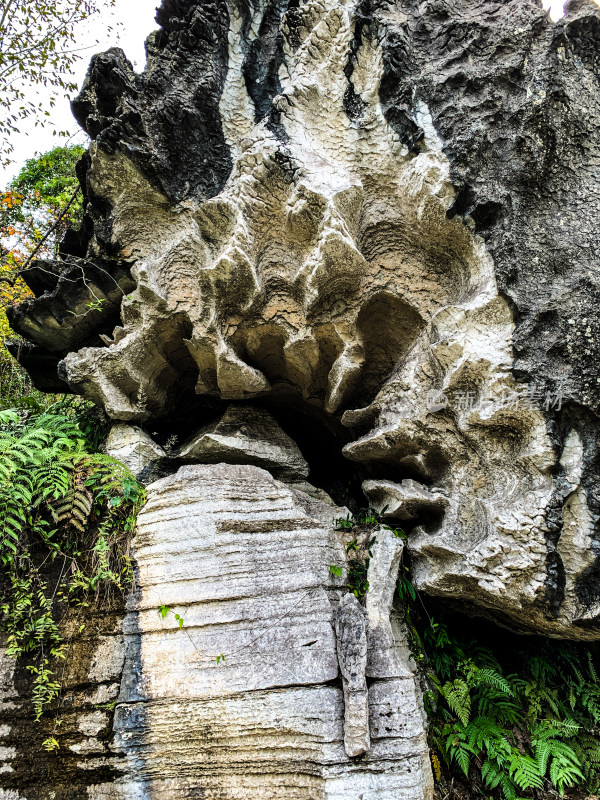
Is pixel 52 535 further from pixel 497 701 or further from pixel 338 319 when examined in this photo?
pixel 497 701

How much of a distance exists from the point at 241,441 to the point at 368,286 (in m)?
1.89

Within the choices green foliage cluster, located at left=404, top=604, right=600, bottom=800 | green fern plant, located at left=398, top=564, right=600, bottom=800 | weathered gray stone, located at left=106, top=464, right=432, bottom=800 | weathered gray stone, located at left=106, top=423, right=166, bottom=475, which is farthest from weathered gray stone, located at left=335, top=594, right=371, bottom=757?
weathered gray stone, located at left=106, top=423, right=166, bottom=475

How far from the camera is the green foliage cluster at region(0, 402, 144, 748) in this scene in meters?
3.74

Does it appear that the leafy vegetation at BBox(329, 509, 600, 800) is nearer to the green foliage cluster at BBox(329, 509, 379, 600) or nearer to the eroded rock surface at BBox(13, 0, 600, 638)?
the green foliage cluster at BBox(329, 509, 379, 600)

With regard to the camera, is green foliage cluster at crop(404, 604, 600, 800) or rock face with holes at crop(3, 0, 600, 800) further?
green foliage cluster at crop(404, 604, 600, 800)

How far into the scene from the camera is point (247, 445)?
15.9 ft

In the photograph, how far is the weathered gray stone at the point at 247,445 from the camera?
15.8ft

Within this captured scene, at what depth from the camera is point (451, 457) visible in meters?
4.17

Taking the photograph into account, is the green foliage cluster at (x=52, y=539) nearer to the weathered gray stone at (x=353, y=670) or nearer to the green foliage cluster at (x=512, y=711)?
the weathered gray stone at (x=353, y=670)

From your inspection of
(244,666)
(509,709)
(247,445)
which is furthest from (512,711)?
(247,445)

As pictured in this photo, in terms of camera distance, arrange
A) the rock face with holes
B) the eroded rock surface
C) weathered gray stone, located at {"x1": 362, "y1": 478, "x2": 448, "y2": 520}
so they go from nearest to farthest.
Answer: the rock face with holes, the eroded rock surface, weathered gray stone, located at {"x1": 362, "y1": 478, "x2": 448, "y2": 520}

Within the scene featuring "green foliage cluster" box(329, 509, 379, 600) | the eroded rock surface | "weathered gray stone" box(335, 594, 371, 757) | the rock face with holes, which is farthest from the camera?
"green foliage cluster" box(329, 509, 379, 600)

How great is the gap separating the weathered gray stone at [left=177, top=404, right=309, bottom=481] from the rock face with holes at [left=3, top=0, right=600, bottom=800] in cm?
3

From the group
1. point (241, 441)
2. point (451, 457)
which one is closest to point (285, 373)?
point (241, 441)
